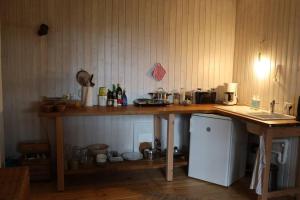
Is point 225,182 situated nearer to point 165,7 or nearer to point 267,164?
point 267,164

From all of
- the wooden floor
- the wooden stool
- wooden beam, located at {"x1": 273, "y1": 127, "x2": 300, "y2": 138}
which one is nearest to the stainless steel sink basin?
wooden beam, located at {"x1": 273, "y1": 127, "x2": 300, "y2": 138}

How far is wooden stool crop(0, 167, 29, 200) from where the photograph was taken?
1.75 m

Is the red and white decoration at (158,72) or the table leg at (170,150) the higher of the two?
the red and white decoration at (158,72)

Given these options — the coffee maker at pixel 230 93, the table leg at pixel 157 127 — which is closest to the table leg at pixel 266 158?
the coffee maker at pixel 230 93

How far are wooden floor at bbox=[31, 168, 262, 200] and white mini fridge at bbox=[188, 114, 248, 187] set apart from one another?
111 millimetres

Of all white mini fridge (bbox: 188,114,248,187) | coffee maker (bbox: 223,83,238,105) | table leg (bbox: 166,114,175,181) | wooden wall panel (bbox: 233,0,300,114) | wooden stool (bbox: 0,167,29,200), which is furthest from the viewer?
coffee maker (bbox: 223,83,238,105)

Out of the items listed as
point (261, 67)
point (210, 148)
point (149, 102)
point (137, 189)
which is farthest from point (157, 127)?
point (261, 67)

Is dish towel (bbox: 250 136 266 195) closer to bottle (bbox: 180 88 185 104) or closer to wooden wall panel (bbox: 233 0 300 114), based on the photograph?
wooden wall panel (bbox: 233 0 300 114)

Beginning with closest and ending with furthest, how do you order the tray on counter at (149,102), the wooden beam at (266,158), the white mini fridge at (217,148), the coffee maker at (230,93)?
the wooden beam at (266,158) < the white mini fridge at (217,148) < the tray on counter at (149,102) < the coffee maker at (230,93)

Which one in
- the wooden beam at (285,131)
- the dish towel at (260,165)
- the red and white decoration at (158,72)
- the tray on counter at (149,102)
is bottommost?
the dish towel at (260,165)

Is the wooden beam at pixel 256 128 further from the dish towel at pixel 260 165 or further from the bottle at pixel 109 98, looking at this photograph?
the bottle at pixel 109 98

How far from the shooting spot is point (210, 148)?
3.32 meters

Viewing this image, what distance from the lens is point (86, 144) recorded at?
3.70 meters

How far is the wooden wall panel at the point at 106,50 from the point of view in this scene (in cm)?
339
